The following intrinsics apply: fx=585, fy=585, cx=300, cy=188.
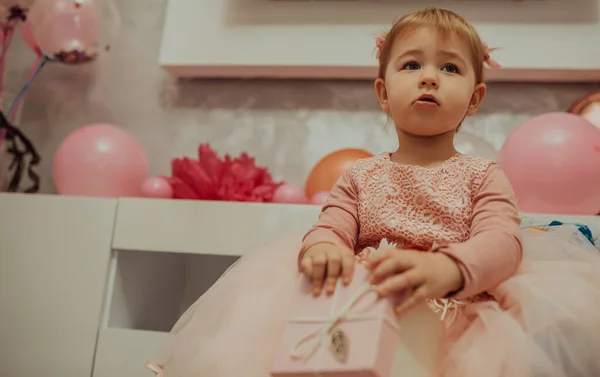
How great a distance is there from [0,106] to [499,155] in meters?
1.32

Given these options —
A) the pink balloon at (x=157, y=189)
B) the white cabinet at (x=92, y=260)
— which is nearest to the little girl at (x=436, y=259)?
the white cabinet at (x=92, y=260)

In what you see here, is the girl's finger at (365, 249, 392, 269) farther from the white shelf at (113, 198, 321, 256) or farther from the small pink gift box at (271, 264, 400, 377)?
the white shelf at (113, 198, 321, 256)

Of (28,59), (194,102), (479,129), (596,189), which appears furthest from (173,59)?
(596,189)

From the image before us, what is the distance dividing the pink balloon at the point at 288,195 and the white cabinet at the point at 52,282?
0.33 m

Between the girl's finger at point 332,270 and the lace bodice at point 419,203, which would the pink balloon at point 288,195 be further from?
the girl's finger at point 332,270

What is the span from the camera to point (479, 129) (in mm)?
1436

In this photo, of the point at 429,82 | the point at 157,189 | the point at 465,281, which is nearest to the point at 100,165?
the point at 157,189

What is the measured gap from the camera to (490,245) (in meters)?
0.63

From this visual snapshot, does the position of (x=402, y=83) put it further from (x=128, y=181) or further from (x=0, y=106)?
(x=0, y=106)

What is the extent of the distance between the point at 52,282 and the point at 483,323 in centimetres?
89

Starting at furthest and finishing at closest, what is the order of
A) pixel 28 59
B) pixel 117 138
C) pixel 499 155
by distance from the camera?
pixel 28 59, pixel 117 138, pixel 499 155

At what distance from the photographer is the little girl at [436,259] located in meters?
0.57

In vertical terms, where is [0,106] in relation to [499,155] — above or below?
above

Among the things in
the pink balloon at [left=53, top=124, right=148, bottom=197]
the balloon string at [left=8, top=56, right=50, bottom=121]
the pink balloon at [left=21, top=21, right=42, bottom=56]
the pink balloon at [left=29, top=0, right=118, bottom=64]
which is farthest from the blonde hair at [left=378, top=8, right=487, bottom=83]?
the balloon string at [left=8, top=56, right=50, bottom=121]
